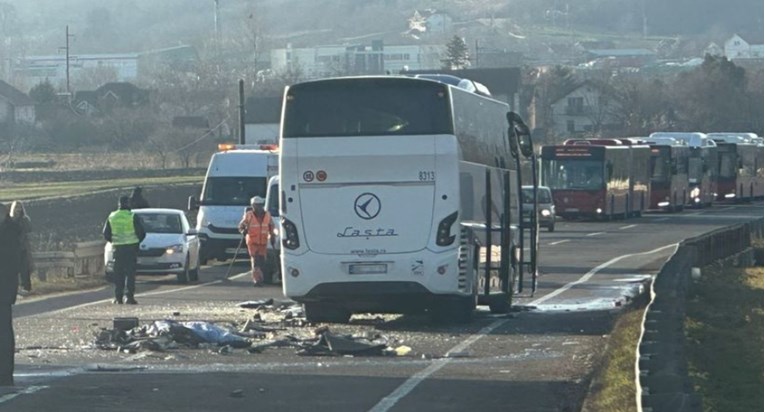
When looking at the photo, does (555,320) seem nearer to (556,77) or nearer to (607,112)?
(607,112)

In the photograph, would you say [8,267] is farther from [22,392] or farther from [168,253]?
[168,253]

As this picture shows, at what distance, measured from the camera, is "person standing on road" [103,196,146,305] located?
83.1 feet

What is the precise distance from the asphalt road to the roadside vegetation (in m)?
1.06

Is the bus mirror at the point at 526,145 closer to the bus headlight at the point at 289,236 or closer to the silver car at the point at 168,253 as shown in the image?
the bus headlight at the point at 289,236

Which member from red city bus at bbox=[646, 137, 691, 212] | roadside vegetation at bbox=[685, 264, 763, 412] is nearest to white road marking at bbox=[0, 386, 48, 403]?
roadside vegetation at bbox=[685, 264, 763, 412]

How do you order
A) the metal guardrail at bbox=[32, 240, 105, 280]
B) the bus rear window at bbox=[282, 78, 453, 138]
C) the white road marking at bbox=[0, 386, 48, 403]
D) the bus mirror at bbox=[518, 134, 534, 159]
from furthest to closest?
the metal guardrail at bbox=[32, 240, 105, 280] < the bus mirror at bbox=[518, 134, 534, 159] < the bus rear window at bbox=[282, 78, 453, 138] < the white road marking at bbox=[0, 386, 48, 403]

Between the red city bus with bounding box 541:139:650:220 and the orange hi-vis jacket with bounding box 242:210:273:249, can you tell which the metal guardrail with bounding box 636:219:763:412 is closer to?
the orange hi-vis jacket with bounding box 242:210:273:249

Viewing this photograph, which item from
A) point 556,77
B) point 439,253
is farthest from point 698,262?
point 556,77

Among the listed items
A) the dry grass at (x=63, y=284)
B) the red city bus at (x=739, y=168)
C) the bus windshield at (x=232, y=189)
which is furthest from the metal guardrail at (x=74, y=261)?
the red city bus at (x=739, y=168)

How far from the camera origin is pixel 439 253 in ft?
66.3

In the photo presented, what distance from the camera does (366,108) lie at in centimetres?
2052

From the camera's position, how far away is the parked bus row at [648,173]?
197ft

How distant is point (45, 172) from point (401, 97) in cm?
5937

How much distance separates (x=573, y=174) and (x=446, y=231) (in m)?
40.3
